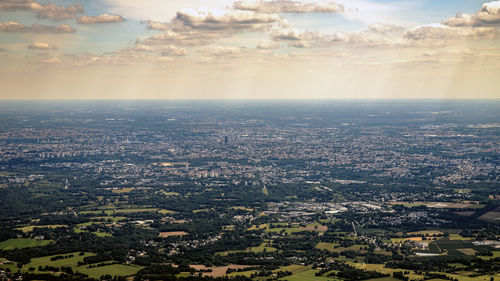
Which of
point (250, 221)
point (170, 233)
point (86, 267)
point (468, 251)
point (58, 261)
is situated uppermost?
point (58, 261)

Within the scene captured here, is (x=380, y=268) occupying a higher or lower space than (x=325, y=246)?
higher

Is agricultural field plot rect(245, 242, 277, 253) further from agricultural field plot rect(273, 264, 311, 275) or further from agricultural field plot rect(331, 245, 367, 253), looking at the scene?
agricultural field plot rect(331, 245, 367, 253)

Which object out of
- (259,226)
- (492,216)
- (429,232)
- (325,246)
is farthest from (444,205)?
(259,226)

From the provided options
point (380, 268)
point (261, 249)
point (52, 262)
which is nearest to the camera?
point (380, 268)

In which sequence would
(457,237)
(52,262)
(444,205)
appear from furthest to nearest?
(444,205) → (457,237) → (52,262)

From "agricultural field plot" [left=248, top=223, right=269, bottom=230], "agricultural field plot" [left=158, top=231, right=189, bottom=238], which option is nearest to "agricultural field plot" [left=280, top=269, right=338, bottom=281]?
"agricultural field plot" [left=248, top=223, right=269, bottom=230]

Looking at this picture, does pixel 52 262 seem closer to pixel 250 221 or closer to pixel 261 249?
pixel 261 249

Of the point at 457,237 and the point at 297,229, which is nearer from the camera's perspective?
the point at 457,237

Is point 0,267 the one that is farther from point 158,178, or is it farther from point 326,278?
point 158,178

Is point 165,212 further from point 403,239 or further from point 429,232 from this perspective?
point 429,232
